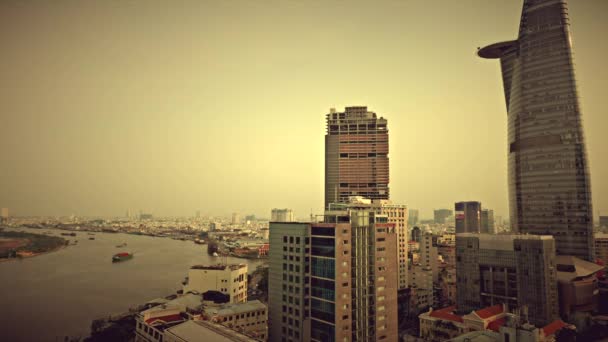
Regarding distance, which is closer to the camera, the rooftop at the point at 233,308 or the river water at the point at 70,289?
the rooftop at the point at 233,308

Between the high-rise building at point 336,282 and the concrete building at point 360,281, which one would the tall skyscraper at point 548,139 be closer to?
the high-rise building at point 336,282

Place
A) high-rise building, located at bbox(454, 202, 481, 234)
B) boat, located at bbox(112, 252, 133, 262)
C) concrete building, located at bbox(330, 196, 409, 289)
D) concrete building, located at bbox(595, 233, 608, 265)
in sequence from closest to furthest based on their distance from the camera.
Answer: concrete building, located at bbox(330, 196, 409, 289) → concrete building, located at bbox(595, 233, 608, 265) → boat, located at bbox(112, 252, 133, 262) → high-rise building, located at bbox(454, 202, 481, 234)

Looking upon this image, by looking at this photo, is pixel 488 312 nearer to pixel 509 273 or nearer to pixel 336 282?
pixel 509 273

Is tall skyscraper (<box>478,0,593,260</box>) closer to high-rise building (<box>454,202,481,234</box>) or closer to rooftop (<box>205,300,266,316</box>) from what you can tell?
rooftop (<box>205,300,266,316</box>)

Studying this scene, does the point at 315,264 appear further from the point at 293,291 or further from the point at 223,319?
the point at 223,319

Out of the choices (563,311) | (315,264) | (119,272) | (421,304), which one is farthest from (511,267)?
(119,272)

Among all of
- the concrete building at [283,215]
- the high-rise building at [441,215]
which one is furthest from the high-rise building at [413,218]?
the concrete building at [283,215]

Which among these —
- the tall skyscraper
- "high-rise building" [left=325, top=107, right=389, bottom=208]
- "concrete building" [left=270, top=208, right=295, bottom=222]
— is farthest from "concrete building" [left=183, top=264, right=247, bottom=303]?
"concrete building" [left=270, top=208, right=295, bottom=222]
